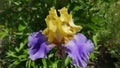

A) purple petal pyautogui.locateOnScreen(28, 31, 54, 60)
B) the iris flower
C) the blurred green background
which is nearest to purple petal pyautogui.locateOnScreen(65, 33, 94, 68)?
the iris flower

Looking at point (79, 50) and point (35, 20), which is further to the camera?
point (35, 20)

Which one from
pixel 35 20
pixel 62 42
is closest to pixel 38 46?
pixel 62 42

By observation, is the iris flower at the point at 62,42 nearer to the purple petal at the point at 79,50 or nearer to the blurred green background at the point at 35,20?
the purple petal at the point at 79,50

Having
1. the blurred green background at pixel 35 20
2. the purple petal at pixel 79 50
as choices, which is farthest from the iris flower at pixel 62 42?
the blurred green background at pixel 35 20

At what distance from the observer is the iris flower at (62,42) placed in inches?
81.0

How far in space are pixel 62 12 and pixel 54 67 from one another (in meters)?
1.43

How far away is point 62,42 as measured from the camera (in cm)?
208

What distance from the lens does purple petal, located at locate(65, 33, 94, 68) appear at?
2.04 metres

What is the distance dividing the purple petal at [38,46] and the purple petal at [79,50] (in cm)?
12

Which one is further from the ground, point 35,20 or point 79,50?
point 35,20

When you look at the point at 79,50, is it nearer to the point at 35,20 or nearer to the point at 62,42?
the point at 62,42

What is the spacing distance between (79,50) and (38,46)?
0.81ft

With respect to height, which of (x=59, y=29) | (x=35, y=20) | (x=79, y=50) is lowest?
(x=79, y=50)

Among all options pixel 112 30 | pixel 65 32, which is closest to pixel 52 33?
pixel 65 32
